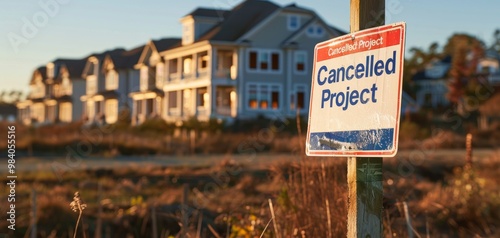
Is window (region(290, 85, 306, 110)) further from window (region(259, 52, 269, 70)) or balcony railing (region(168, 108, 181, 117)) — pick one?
balcony railing (region(168, 108, 181, 117))

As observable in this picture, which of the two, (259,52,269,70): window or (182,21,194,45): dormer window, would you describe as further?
(182,21,194,45): dormer window

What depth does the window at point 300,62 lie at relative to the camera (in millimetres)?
42469

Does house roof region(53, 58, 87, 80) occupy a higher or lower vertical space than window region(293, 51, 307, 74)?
higher

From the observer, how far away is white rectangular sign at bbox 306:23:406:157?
Result: 3373 mm

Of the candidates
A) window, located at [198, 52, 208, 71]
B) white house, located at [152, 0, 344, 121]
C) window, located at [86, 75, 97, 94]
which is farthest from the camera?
window, located at [86, 75, 97, 94]

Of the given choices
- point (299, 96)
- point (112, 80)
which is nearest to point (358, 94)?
point (299, 96)

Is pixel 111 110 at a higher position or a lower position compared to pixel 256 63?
lower

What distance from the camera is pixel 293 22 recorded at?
4275 cm

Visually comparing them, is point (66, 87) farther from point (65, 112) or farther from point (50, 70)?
point (50, 70)

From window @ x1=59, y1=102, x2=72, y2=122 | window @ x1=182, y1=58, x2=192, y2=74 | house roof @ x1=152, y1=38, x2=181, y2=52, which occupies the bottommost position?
window @ x1=59, y1=102, x2=72, y2=122

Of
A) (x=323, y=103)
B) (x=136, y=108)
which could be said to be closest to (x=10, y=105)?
(x=136, y=108)

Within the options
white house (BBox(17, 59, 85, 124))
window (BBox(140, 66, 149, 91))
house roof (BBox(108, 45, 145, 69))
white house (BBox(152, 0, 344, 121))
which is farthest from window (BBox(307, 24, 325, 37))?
white house (BBox(17, 59, 85, 124))

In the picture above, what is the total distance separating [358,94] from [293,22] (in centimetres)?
Answer: 3957

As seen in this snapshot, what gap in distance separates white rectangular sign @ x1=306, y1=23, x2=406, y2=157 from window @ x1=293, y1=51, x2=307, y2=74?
38.7 m
